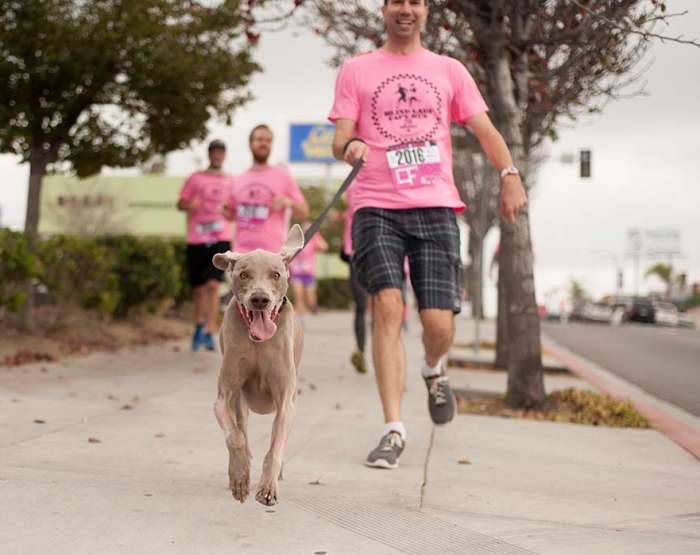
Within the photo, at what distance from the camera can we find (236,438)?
3502mm

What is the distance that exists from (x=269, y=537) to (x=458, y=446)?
2416 millimetres

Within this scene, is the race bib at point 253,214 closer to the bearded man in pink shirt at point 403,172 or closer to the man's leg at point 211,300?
the man's leg at point 211,300

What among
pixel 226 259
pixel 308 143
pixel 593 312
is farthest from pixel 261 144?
pixel 593 312

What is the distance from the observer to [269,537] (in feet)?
10.6

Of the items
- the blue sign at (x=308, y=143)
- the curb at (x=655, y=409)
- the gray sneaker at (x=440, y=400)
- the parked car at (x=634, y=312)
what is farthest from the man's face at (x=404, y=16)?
the blue sign at (x=308, y=143)

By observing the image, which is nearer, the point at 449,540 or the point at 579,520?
the point at 449,540

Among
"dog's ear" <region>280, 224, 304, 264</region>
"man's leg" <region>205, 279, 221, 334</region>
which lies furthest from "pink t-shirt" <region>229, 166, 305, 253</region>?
"dog's ear" <region>280, 224, 304, 264</region>

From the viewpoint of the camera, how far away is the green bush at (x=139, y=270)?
11.8m

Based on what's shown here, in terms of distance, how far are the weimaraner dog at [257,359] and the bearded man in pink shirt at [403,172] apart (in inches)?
49.6

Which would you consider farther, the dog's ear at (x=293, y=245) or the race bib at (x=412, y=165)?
the race bib at (x=412, y=165)

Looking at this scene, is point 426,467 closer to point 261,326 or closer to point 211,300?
point 261,326

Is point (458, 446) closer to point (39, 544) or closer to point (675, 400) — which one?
point (39, 544)

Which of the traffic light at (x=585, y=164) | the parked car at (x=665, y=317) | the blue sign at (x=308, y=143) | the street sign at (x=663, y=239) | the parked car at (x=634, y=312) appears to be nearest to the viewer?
the traffic light at (x=585, y=164)

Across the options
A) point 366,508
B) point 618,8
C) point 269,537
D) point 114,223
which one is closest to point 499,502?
point 366,508
